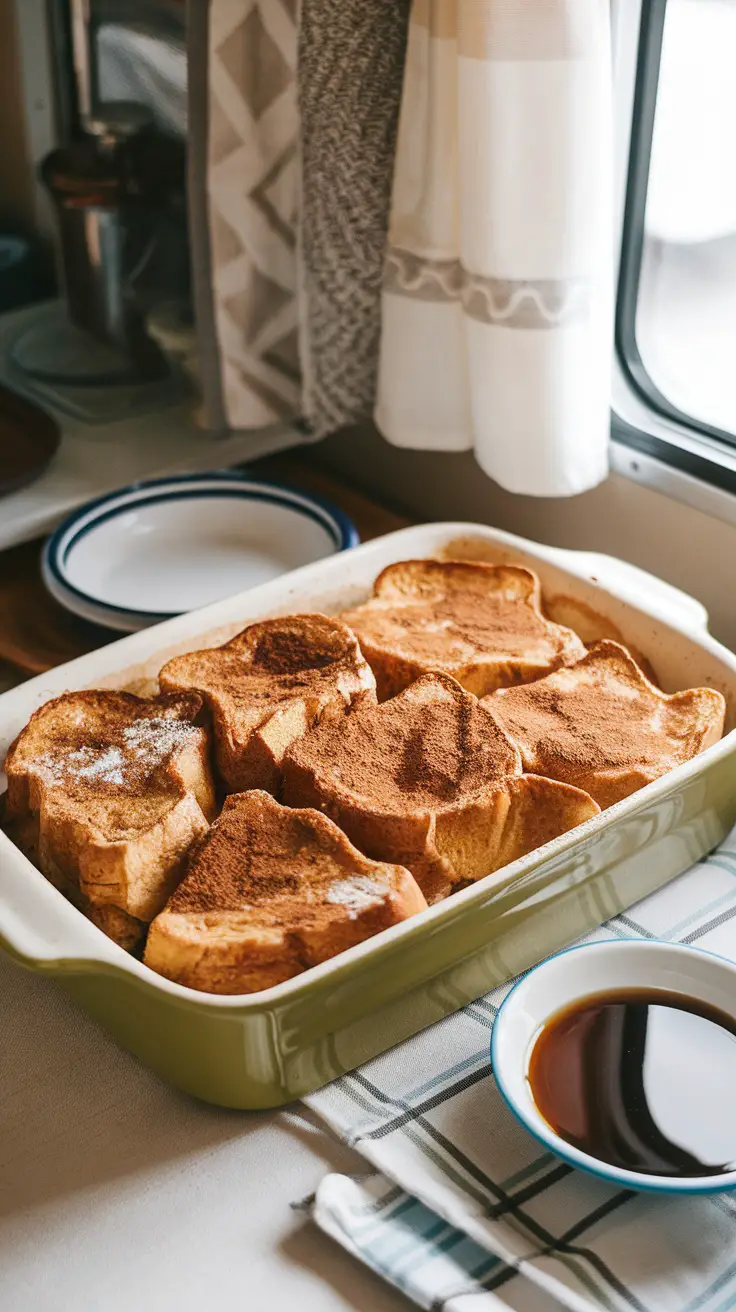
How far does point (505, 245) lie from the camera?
1.05m

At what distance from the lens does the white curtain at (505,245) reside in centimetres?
98

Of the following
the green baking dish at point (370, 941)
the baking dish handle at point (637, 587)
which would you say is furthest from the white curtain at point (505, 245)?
the green baking dish at point (370, 941)

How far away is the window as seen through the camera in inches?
44.4

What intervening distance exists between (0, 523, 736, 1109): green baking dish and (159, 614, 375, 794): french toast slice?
0.20ft

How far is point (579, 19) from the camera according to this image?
0.96m

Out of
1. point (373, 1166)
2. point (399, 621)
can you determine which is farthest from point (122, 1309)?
point (399, 621)

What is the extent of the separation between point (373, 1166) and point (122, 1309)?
16 cm

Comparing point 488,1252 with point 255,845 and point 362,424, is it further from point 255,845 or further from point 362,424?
point 362,424

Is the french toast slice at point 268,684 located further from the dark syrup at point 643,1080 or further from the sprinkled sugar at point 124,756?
the dark syrup at point 643,1080

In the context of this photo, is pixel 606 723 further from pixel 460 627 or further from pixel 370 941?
pixel 370 941

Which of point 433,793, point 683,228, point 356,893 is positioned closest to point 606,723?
point 433,793

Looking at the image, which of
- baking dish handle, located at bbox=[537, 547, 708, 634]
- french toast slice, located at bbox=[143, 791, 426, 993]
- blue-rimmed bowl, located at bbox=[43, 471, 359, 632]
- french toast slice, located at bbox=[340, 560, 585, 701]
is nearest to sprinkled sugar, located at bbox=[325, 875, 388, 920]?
french toast slice, located at bbox=[143, 791, 426, 993]

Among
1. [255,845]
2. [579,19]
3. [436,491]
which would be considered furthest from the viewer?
[436,491]

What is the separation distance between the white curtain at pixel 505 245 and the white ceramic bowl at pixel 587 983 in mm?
470
